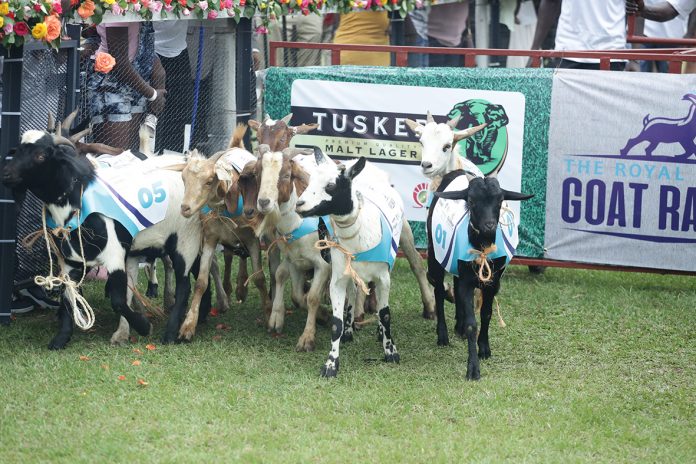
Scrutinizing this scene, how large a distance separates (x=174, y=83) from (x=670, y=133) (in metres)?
4.37

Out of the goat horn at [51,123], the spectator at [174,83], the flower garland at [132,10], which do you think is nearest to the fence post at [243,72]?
the flower garland at [132,10]

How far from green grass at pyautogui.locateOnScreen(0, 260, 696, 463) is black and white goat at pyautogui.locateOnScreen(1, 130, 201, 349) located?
12.9 inches

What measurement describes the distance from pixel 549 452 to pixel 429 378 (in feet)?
4.56

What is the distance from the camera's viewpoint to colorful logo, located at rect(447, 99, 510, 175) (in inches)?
372

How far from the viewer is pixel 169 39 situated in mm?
10328

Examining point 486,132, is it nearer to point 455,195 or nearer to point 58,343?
point 455,195

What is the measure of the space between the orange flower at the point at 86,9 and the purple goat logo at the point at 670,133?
14.3 ft

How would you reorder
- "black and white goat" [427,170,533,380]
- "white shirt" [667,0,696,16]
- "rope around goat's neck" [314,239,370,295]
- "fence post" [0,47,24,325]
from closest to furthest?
"black and white goat" [427,170,533,380], "rope around goat's neck" [314,239,370,295], "fence post" [0,47,24,325], "white shirt" [667,0,696,16]

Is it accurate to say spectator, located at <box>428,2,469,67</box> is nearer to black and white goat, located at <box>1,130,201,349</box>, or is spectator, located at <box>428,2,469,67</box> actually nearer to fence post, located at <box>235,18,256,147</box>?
fence post, located at <box>235,18,256,147</box>

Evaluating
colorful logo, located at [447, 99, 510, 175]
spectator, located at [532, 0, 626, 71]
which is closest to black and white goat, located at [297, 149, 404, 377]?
colorful logo, located at [447, 99, 510, 175]

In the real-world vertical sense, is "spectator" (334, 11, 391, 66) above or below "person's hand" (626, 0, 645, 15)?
below

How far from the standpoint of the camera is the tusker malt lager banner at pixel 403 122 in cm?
945

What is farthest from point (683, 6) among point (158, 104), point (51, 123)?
point (51, 123)

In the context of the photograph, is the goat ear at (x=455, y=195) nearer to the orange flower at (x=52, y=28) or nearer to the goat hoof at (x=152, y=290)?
the orange flower at (x=52, y=28)
